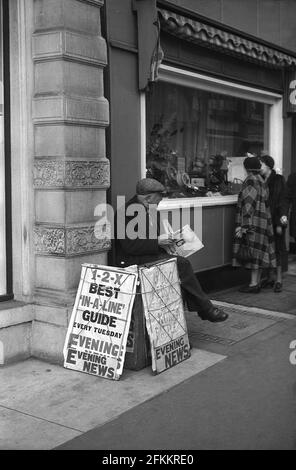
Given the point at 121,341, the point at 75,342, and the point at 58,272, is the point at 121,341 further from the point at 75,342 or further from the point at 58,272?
the point at 58,272

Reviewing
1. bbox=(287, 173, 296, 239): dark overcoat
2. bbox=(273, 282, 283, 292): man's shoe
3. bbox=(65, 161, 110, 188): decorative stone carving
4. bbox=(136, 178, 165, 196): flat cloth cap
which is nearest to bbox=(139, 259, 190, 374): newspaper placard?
bbox=(136, 178, 165, 196): flat cloth cap

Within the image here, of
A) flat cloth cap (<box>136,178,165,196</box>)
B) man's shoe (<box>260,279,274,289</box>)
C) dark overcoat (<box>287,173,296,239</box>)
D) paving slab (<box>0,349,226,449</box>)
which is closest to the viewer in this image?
paving slab (<box>0,349,226,449</box>)

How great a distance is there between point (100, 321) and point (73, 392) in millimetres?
665

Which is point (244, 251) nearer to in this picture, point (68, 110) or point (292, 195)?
point (292, 195)

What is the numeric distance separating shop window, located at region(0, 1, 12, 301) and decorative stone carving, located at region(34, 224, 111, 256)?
→ 324 mm

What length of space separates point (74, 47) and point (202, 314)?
2742 millimetres

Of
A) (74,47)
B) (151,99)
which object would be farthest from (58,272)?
(151,99)

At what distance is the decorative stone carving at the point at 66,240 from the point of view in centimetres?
542

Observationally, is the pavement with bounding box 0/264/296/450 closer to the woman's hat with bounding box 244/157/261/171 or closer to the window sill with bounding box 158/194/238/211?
the window sill with bounding box 158/194/238/211

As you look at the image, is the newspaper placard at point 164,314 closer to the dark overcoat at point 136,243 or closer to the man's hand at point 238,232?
the dark overcoat at point 136,243

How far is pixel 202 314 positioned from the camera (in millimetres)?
5824

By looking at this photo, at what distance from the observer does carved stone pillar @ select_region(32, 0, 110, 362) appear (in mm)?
5359

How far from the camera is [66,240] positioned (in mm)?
5410
